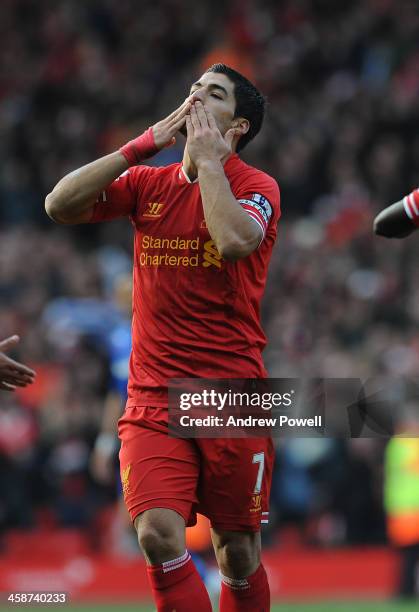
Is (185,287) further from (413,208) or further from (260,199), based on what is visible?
(413,208)

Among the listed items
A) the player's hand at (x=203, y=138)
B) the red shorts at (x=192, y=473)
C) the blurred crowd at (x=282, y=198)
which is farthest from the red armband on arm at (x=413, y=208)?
the blurred crowd at (x=282, y=198)

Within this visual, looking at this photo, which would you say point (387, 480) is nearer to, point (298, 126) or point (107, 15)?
point (298, 126)

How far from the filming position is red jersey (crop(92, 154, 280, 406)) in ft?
18.7

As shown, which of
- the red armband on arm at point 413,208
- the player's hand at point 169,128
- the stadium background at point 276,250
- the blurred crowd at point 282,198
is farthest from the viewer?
the blurred crowd at point 282,198

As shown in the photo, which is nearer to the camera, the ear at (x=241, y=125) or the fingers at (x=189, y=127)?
the fingers at (x=189, y=127)

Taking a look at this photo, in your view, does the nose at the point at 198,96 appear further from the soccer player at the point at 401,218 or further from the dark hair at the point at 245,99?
the soccer player at the point at 401,218

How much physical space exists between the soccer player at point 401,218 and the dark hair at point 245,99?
1.09 metres

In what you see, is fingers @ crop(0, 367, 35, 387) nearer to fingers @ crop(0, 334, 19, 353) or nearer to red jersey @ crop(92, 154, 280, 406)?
fingers @ crop(0, 334, 19, 353)

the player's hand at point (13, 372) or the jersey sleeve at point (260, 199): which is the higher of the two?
the jersey sleeve at point (260, 199)

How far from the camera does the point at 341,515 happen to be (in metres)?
11.7

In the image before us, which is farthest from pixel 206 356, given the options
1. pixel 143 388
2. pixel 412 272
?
pixel 412 272

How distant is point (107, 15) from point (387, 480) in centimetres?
908

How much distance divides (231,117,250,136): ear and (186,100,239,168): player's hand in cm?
27

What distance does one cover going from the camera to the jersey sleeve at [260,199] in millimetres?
5621
